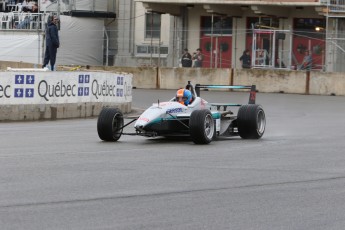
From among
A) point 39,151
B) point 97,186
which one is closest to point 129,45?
point 39,151

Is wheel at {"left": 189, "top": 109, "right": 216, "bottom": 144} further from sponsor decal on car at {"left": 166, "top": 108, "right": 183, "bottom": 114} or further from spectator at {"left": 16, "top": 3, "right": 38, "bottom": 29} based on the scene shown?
spectator at {"left": 16, "top": 3, "right": 38, "bottom": 29}

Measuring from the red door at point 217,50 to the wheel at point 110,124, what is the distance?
89.4ft

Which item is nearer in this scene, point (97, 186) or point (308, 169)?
point (97, 186)

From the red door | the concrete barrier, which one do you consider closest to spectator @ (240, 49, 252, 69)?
the concrete barrier

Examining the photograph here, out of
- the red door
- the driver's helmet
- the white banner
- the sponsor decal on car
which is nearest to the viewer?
the sponsor decal on car

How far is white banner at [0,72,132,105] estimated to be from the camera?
22.6 meters

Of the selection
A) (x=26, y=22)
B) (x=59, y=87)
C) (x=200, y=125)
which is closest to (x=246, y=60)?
(x=26, y=22)

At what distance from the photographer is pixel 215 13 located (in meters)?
45.7

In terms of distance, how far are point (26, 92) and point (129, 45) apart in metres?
26.2

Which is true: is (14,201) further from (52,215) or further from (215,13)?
(215,13)

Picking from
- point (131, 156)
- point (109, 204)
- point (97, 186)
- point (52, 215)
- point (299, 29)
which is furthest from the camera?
point (299, 29)

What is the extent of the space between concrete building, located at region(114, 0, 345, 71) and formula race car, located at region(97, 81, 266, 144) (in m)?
22.6

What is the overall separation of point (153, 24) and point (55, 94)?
87.1 ft

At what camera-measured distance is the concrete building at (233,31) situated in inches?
1594
